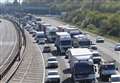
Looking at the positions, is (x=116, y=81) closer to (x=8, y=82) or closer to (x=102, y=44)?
(x=8, y=82)

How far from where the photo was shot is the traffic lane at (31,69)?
5466cm

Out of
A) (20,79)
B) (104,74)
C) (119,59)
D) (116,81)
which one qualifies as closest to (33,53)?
(119,59)

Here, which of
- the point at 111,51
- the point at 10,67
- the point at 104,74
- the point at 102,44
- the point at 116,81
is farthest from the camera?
the point at 102,44

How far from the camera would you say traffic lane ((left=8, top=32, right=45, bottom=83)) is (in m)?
54.7

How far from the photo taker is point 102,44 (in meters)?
91.8

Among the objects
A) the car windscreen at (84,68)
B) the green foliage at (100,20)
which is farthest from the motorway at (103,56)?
the green foliage at (100,20)

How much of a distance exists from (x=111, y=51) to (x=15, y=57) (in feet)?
57.0

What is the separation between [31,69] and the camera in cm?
6344

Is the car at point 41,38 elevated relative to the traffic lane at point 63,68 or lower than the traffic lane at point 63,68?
lower

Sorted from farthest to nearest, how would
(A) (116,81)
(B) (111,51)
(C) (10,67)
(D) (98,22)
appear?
1. (D) (98,22)
2. (B) (111,51)
3. (C) (10,67)
4. (A) (116,81)

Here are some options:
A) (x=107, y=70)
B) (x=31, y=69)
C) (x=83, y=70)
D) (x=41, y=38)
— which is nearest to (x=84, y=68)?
(x=83, y=70)

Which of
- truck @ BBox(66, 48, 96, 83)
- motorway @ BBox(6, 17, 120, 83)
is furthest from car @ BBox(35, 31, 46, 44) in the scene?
truck @ BBox(66, 48, 96, 83)

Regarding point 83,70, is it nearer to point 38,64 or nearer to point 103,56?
point 38,64

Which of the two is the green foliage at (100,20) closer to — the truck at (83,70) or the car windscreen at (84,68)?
the truck at (83,70)
